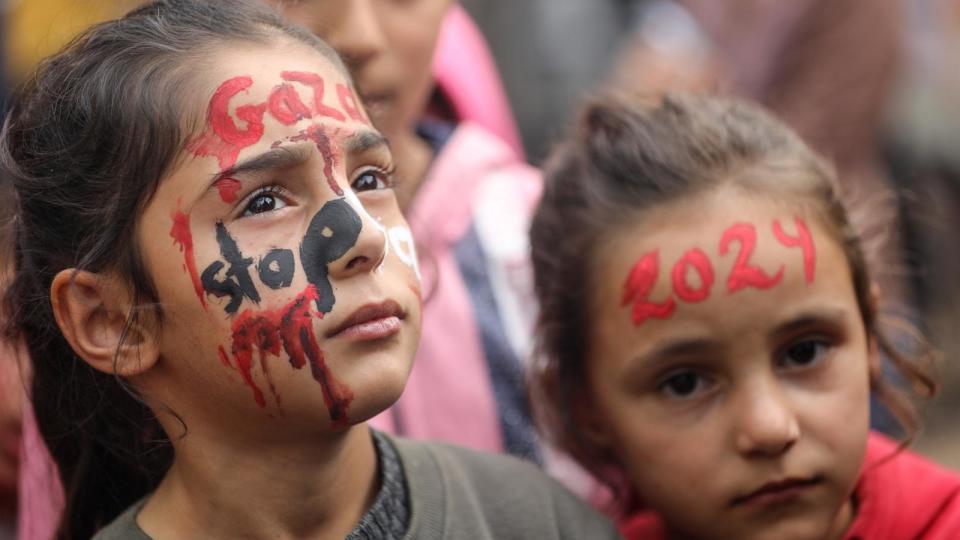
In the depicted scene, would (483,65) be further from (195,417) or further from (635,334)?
(195,417)

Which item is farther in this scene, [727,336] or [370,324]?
[727,336]

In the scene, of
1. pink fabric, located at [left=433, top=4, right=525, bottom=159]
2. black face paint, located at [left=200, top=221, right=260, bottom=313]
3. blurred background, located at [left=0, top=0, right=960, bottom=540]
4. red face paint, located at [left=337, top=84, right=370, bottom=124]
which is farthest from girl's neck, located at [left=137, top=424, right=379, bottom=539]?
blurred background, located at [left=0, top=0, right=960, bottom=540]

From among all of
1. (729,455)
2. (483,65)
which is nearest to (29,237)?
(729,455)

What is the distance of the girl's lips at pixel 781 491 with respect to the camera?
2.38 meters

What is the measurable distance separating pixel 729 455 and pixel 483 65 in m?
1.72

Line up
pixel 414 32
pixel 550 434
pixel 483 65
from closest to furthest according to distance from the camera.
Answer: pixel 550 434, pixel 414 32, pixel 483 65

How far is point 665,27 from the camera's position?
16.4ft

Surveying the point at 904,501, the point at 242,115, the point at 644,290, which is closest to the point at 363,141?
the point at 242,115

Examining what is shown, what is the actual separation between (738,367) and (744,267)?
0.17 meters

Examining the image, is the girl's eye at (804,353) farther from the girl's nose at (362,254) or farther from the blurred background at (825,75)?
the blurred background at (825,75)

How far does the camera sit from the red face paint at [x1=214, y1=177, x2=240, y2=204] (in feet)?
6.64

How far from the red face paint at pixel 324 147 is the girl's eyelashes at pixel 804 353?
33.2 inches

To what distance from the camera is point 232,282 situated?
2.01m

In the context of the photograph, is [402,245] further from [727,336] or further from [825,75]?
[825,75]
